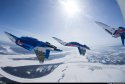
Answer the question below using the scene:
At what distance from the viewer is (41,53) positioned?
15.3ft

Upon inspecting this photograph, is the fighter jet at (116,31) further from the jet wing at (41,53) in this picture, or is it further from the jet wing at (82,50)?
the jet wing at (41,53)

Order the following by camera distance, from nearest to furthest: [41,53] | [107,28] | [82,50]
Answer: [41,53]
[82,50]
[107,28]

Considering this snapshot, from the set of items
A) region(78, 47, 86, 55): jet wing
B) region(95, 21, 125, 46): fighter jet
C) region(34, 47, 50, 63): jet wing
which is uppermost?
region(95, 21, 125, 46): fighter jet

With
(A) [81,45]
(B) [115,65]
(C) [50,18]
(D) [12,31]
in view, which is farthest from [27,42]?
(B) [115,65]

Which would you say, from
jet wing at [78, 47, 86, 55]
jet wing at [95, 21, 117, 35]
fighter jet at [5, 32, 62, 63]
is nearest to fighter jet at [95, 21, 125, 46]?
jet wing at [95, 21, 117, 35]

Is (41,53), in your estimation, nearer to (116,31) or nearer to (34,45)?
(34,45)

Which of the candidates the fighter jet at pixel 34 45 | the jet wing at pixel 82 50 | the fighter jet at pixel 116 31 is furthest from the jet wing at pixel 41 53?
the fighter jet at pixel 116 31

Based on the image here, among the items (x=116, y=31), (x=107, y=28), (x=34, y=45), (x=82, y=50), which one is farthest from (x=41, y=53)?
(x=116, y=31)

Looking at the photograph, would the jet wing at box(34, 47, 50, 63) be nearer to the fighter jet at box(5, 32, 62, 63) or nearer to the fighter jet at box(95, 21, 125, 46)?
the fighter jet at box(5, 32, 62, 63)

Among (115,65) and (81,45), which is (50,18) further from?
(115,65)

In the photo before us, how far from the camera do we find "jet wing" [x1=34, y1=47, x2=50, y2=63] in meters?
4.65

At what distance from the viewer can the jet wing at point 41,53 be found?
465 centimetres

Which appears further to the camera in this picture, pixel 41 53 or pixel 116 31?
pixel 116 31

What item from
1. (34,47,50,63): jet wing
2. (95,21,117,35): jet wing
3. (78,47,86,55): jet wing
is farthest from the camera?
(95,21,117,35): jet wing
